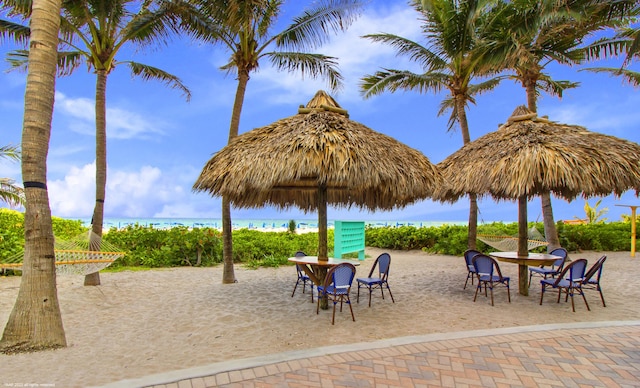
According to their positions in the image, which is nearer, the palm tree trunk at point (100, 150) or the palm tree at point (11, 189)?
the palm tree trunk at point (100, 150)

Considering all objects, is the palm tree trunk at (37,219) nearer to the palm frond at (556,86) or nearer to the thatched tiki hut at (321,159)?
the thatched tiki hut at (321,159)

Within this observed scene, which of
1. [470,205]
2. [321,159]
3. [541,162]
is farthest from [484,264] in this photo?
[470,205]

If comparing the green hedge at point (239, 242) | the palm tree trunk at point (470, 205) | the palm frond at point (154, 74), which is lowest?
the green hedge at point (239, 242)

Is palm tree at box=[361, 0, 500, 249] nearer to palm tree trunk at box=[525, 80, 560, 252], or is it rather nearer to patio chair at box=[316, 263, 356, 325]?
palm tree trunk at box=[525, 80, 560, 252]

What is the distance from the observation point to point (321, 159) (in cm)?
480

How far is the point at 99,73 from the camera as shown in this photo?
7.63 metres

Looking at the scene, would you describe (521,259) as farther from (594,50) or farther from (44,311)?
(594,50)

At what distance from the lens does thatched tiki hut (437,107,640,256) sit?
5.53 metres

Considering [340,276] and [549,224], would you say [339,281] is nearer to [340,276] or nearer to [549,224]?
[340,276]

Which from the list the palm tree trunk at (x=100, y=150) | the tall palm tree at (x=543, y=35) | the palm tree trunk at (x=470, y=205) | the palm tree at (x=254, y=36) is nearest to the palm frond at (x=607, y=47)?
the tall palm tree at (x=543, y=35)

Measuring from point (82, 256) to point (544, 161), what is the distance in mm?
7760

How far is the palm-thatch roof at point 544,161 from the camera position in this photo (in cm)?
553

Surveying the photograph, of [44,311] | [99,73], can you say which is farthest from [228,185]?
[99,73]

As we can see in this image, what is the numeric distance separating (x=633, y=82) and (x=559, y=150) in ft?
41.8
